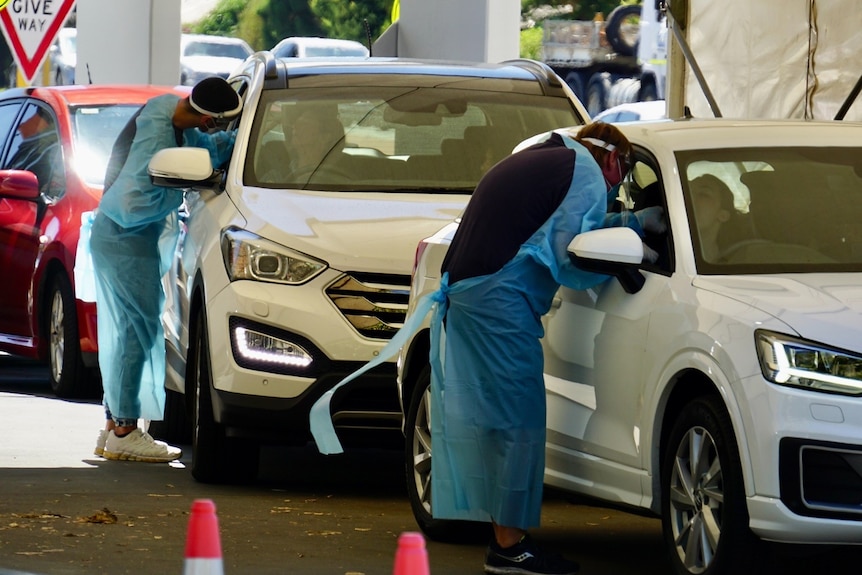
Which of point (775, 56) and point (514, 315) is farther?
point (775, 56)

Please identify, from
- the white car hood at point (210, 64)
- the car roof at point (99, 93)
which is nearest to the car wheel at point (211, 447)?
the car roof at point (99, 93)

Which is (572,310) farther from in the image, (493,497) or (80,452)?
(80,452)

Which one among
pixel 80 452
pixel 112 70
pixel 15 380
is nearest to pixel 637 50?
pixel 112 70

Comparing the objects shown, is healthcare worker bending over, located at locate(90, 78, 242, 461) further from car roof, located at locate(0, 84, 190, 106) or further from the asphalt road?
car roof, located at locate(0, 84, 190, 106)

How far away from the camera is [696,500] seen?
6617 millimetres

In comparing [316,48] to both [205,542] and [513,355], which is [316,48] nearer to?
[513,355]

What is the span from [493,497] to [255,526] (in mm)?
1433

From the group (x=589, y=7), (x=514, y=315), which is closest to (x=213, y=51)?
(x=589, y=7)

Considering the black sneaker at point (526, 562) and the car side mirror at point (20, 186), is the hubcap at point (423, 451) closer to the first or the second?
the black sneaker at point (526, 562)

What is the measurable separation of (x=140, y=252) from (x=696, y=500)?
4685 mm

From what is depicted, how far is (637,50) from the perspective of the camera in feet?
135

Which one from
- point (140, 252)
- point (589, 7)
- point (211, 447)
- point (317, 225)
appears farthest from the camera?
point (589, 7)

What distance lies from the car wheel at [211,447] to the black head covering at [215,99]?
1.10m

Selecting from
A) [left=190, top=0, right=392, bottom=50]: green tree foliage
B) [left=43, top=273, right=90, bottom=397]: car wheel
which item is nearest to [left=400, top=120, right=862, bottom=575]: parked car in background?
[left=43, top=273, right=90, bottom=397]: car wheel
